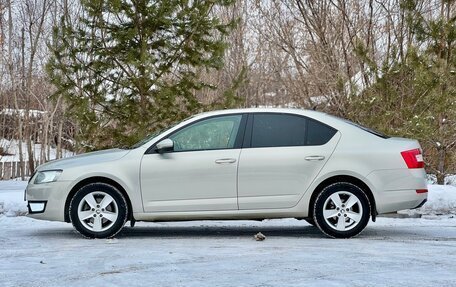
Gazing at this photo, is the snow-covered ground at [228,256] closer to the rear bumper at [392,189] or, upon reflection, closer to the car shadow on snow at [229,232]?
the car shadow on snow at [229,232]

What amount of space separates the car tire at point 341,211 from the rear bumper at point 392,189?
0.59 ft

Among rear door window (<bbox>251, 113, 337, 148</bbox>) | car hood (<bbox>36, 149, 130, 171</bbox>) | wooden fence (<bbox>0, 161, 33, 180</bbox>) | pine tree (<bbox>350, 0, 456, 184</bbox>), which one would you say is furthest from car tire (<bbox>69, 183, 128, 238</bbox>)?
wooden fence (<bbox>0, 161, 33, 180</bbox>)

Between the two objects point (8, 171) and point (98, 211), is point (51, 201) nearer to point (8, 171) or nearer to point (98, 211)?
point (98, 211)

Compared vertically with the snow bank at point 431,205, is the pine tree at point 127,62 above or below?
above

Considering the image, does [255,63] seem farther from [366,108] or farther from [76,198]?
[76,198]

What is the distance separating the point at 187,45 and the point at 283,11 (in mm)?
6242

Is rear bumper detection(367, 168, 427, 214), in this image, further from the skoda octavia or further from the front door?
the front door

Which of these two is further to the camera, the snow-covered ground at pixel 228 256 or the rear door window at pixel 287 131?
the rear door window at pixel 287 131

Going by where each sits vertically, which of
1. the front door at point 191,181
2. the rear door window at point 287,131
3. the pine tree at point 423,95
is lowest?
the front door at point 191,181

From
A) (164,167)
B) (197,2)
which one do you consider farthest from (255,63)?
(164,167)

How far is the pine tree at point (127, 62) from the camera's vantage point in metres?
13.0

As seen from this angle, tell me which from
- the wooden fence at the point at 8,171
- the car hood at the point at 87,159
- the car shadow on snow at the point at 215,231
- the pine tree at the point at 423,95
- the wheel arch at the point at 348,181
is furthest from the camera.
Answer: the wooden fence at the point at 8,171

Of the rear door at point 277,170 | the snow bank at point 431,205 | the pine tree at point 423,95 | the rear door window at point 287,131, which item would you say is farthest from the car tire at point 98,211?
the pine tree at point 423,95

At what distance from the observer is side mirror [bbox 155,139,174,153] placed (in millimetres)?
7484
